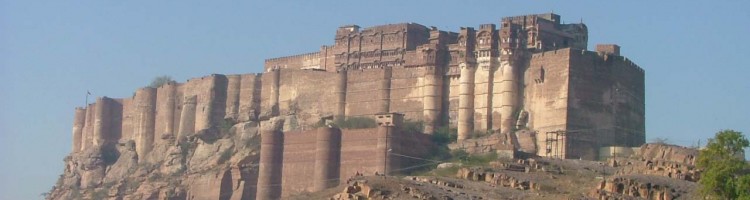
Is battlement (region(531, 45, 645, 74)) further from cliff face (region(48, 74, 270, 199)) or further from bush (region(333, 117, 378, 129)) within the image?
cliff face (region(48, 74, 270, 199))

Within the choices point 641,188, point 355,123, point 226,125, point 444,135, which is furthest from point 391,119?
point 641,188

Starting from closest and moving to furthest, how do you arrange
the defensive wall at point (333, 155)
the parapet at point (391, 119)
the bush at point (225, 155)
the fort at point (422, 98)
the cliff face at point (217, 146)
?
the defensive wall at point (333, 155) → the fort at point (422, 98) → the cliff face at point (217, 146) → the parapet at point (391, 119) → the bush at point (225, 155)

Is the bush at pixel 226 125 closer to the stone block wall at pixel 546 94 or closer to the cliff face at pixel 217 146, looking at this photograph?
the cliff face at pixel 217 146

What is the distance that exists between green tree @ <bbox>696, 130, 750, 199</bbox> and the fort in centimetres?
2366

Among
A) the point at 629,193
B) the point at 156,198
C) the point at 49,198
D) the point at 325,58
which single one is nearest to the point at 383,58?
the point at 325,58

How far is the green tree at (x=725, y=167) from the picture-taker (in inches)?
2186

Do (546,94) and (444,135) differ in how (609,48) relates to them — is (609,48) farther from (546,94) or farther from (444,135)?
(444,135)

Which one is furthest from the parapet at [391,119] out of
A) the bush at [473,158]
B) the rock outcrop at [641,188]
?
the rock outcrop at [641,188]

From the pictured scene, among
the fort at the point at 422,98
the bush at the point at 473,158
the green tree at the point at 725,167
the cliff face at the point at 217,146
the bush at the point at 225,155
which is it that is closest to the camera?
the green tree at the point at 725,167

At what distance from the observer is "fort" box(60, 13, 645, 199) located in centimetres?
8375

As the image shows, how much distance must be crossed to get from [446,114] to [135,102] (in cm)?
2302

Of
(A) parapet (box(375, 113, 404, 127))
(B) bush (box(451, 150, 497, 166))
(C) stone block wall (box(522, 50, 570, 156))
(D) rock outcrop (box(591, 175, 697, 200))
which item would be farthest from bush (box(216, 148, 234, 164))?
(D) rock outcrop (box(591, 175, 697, 200))

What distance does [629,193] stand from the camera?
2445 inches

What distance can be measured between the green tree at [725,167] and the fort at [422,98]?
23.7 m
